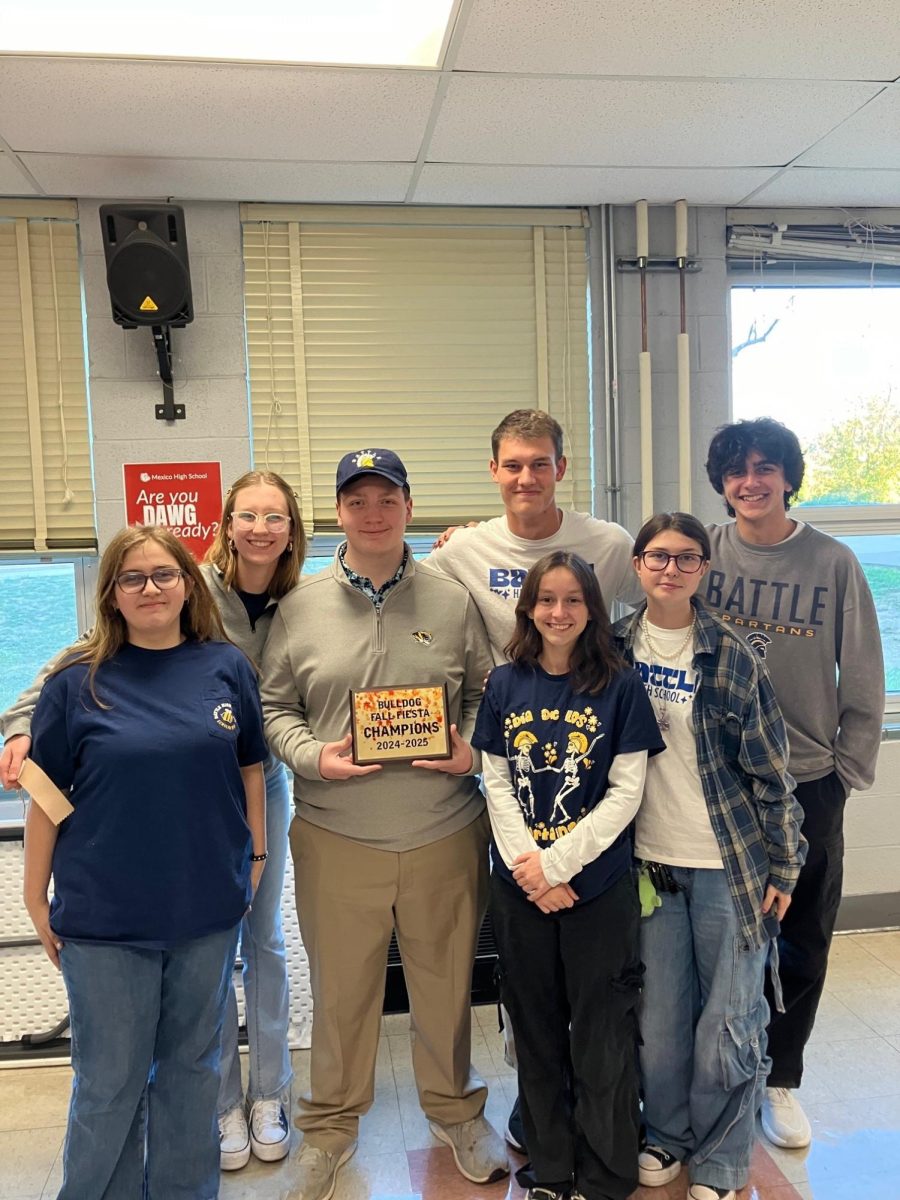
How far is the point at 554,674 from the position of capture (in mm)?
1861

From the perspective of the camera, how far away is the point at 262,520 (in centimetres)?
198

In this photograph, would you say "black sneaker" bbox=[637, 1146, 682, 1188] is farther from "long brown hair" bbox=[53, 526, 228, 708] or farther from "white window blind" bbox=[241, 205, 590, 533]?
"white window blind" bbox=[241, 205, 590, 533]

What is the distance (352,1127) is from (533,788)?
92 centimetres

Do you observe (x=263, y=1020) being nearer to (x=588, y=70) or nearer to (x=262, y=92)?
(x=262, y=92)

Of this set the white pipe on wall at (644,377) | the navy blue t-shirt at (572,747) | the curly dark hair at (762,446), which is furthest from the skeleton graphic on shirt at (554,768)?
the white pipe on wall at (644,377)

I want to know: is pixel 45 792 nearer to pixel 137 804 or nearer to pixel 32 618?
pixel 137 804

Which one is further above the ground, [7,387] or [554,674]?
[7,387]

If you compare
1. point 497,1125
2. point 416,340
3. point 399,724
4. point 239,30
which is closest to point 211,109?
point 239,30

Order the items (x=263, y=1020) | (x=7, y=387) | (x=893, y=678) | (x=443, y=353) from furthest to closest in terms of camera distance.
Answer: (x=893, y=678) → (x=443, y=353) → (x=7, y=387) → (x=263, y=1020)

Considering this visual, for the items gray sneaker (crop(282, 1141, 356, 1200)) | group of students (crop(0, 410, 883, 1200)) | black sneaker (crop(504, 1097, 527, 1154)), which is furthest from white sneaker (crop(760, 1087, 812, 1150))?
gray sneaker (crop(282, 1141, 356, 1200))

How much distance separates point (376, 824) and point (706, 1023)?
0.80m

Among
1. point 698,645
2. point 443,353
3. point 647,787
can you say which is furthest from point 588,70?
point 647,787

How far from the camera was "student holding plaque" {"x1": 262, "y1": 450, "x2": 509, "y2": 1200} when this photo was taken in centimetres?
194

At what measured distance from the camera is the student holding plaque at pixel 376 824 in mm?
1937
